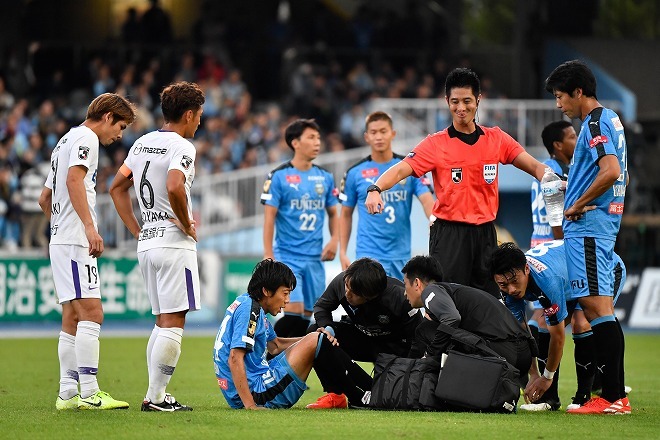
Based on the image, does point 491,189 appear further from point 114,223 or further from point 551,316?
point 114,223

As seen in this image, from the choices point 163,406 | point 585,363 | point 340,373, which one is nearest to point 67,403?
point 163,406

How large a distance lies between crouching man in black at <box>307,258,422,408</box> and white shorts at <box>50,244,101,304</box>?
1.82 m

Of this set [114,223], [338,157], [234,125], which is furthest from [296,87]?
[114,223]

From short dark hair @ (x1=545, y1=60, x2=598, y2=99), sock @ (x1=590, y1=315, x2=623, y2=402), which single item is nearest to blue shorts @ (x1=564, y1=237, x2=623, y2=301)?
sock @ (x1=590, y1=315, x2=623, y2=402)

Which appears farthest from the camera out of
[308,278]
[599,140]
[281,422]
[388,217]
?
[308,278]

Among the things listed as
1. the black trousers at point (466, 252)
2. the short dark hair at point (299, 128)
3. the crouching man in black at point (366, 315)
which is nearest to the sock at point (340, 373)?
the crouching man in black at point (366, 315)

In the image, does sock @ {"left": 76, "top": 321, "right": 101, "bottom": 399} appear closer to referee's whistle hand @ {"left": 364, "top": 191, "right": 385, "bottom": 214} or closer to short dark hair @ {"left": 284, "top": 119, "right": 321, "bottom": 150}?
referee's whistle hand @ {"left": 364, "top": 191, "right": 385, "bottom": 214}

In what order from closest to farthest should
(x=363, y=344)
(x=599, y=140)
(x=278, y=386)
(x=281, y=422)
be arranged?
1. (x=281, y=422)
2. (x=599, y=140)
3. (x=278, y=386)
4. (x=363, y=344)

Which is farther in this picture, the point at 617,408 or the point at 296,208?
the point at 296,208

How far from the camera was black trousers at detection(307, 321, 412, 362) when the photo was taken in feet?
31.5

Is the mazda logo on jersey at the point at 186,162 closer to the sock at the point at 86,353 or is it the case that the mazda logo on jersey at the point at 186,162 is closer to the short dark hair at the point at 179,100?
the short dark hair at the point at 179,100

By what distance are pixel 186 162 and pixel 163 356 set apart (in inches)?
56.3

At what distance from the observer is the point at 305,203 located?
39.7 ft

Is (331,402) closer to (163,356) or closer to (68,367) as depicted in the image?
(163,356)
